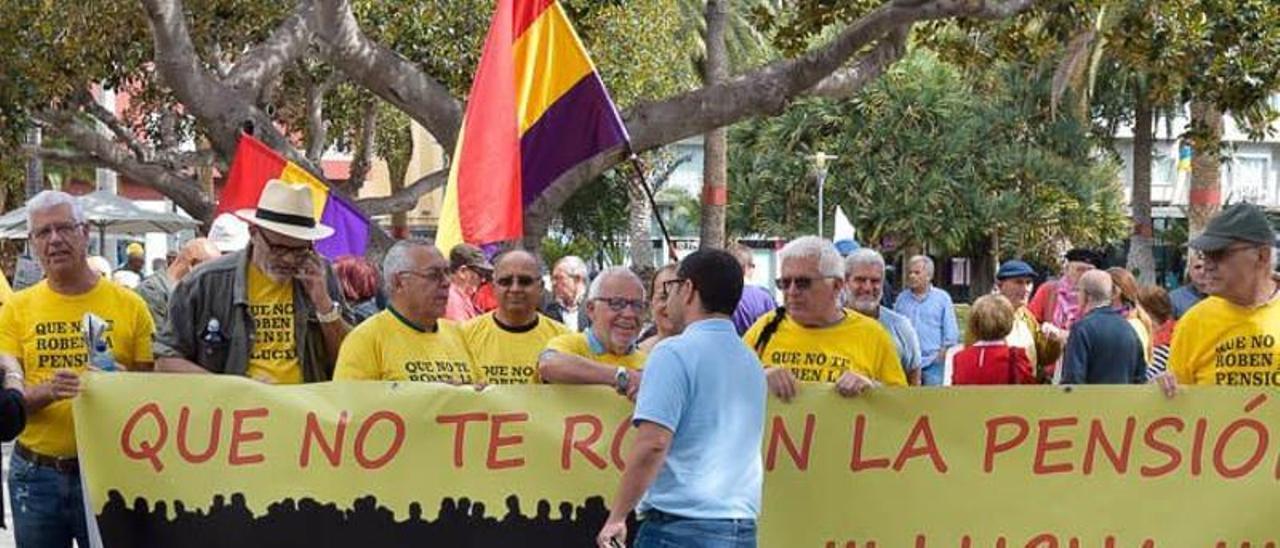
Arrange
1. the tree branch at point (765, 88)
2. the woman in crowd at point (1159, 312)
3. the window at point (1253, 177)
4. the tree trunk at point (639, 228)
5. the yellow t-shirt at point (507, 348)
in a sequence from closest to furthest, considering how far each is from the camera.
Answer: the yellow t-shirt at point (507, 348), the woman in crowd at point (1159, 312), the tree branch at point (765, 88), the tree trunk at point (639, 228), the window at point (1253, 177)

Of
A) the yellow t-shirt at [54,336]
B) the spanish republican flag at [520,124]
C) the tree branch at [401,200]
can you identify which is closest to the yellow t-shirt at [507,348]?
the yellow t-shirt at [54,336]

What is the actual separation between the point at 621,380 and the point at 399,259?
2.75ft

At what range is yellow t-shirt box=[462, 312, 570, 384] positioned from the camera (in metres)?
6.42

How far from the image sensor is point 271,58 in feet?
39.6

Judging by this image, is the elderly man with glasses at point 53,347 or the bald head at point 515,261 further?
the bald head at point 515,261

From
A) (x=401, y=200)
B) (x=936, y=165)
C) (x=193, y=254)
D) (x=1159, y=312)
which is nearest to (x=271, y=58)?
(x=193, y=254)

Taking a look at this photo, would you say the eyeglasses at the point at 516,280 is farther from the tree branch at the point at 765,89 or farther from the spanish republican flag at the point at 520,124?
the tree branch at the point at 765,89

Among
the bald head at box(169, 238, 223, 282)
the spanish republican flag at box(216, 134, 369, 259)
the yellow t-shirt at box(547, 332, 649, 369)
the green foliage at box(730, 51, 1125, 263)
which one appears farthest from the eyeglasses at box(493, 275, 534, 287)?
the green foliage at box(730, 51, 1125, 263)

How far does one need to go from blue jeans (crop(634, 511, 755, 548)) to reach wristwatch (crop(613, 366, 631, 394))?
94 centimetres

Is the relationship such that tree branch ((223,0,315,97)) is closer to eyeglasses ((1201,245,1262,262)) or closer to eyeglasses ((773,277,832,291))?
eyeglasses ((773,277,832,291))

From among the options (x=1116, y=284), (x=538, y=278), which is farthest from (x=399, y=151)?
(x=538, y=278)

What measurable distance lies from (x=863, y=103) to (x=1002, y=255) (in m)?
6.05

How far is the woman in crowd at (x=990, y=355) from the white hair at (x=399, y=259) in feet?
12.0

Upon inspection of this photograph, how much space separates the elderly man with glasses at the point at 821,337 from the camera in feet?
20.6
